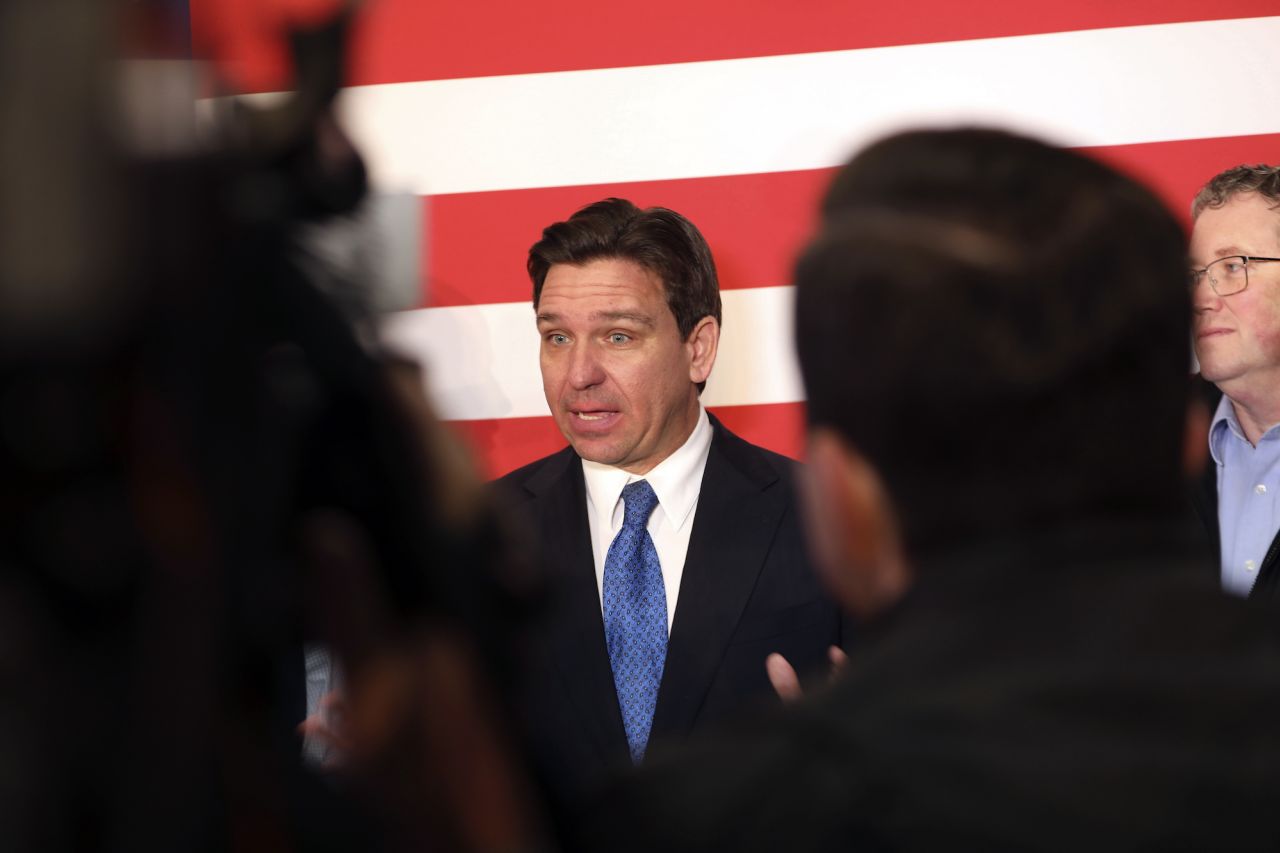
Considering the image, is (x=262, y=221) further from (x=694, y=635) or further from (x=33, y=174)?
(x=694, y=635)

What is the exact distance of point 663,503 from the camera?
1796 millimetres

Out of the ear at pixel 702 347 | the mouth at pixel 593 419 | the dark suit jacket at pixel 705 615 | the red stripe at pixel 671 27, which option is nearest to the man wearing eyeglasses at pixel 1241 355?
the red stripe at pixel 671 27

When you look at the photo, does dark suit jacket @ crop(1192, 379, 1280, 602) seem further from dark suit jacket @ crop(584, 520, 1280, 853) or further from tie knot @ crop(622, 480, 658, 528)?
dark suit jacket @ crop(584, 520, 1280, 853)

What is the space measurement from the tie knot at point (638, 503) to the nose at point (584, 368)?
165 millimetres

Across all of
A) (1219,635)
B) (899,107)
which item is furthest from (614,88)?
(1219,635)

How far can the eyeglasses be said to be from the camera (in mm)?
1764

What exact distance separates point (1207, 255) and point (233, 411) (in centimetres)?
172

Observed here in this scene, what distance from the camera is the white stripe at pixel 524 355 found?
201cm

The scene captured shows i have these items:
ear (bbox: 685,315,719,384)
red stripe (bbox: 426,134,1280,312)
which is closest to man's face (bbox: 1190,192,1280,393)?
red stripe (bbox: 426,134,1280,312)

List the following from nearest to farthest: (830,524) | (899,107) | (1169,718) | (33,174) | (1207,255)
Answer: (33,174) → (1169,718) → (830,524) → (1207,255) → (899,107)

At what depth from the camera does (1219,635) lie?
48cm

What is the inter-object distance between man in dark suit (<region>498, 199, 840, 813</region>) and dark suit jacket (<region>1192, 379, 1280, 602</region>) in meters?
0.54

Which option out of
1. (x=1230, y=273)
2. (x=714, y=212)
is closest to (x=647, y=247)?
(x=714, y=212)

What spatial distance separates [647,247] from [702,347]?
18 cm
